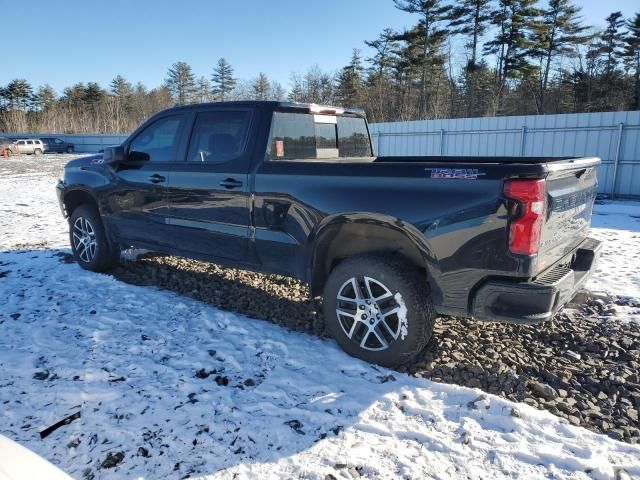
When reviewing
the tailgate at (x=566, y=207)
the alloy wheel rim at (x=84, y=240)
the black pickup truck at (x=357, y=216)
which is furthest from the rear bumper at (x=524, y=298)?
the alloy wheel rim at (x=84, y=240)

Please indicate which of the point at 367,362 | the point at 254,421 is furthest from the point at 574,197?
the point at 254,421

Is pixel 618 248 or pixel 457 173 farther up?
pixel 457 173

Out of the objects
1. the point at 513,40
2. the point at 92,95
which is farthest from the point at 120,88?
the point at 513,40

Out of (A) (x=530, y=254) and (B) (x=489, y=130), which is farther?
(B) (x=489, y=130)

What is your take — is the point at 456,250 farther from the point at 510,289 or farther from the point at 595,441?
the point at 595,441

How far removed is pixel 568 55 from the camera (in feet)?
111

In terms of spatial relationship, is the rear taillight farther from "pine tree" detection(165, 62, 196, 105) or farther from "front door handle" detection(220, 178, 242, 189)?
"pine tree" detection(165, 62, 196, 105)

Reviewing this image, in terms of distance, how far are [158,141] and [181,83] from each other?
2595 inches

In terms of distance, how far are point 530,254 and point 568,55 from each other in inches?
1497

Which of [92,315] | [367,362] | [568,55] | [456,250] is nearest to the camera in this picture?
[456,250]

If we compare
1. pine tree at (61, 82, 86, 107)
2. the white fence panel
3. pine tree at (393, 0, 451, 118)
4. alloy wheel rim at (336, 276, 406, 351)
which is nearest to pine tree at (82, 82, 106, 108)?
pine tree at (61, 82, 86, 107)

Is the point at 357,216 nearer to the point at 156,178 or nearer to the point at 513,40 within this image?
the point at 156,178

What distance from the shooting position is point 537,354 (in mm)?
3566

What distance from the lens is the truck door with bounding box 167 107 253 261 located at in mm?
3982
